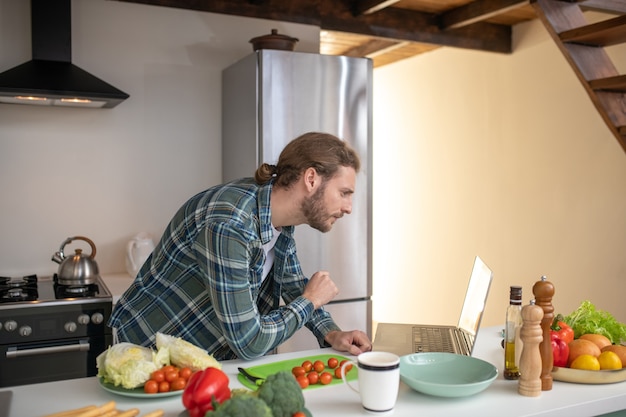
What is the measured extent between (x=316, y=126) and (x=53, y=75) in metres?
1.31

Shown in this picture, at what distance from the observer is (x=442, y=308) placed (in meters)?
5.38

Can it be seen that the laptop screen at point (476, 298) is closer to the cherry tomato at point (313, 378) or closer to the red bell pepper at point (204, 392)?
the cherry tomato at point (313, 378)

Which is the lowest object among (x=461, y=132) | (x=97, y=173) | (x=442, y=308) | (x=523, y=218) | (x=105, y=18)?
(x=442, y=308)

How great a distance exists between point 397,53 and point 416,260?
1.76 meters

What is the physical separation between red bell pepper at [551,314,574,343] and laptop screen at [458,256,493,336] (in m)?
0.19

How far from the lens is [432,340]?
6.54ft

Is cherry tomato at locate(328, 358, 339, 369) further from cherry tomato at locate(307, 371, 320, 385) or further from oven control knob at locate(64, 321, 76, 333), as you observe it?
oven control knob at locate(64, 321, 76, 333)

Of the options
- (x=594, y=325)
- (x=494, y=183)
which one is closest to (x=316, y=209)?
(x=594, y=325)

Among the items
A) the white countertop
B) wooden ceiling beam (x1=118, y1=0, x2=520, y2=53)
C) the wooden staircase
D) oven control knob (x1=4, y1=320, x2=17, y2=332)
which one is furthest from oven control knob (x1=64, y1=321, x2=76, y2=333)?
the wooden staircase

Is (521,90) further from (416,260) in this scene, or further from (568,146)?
(416,260)

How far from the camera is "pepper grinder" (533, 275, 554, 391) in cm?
158

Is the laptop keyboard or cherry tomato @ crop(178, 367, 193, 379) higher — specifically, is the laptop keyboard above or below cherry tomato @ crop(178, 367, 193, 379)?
below

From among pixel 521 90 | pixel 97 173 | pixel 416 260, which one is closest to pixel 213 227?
pixel 97 173

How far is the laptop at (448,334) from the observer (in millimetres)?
1825
